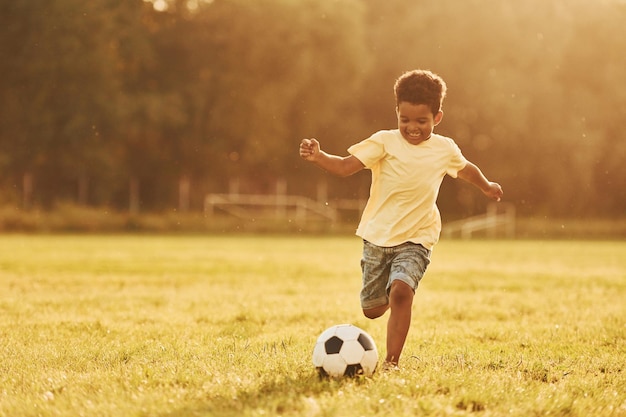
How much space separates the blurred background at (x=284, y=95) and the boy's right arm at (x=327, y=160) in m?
26.4

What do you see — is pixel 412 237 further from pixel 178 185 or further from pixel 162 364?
pixel 178 185

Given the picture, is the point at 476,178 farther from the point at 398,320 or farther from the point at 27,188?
the point at 27,188

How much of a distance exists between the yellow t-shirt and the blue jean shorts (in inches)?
2.1

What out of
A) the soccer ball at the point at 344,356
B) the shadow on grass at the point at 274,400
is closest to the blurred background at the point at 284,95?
the soccer ball at the point at 344,356

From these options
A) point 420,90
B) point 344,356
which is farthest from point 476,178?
point 344,356

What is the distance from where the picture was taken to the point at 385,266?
5.00 m

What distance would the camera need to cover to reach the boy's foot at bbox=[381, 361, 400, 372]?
4.55m

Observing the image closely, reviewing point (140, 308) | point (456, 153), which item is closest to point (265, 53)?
point (140, 308)

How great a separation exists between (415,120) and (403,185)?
418 millimetres

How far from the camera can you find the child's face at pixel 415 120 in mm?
4871

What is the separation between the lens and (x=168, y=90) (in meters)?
33.6

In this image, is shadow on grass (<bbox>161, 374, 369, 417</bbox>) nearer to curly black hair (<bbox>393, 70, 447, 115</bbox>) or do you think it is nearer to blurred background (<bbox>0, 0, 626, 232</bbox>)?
curly black hair (<bbox>393, 70, 447, 115</bbox>)

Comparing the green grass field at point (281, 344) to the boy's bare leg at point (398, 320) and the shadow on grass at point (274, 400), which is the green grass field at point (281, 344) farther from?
the boy's bare leg at point (398, 320)

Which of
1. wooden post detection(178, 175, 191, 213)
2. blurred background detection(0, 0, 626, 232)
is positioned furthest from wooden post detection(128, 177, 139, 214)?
wooden post detection(178, 175, 191, 213)
